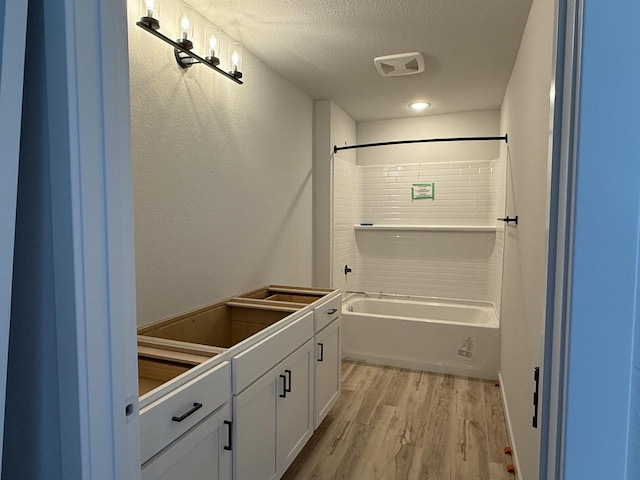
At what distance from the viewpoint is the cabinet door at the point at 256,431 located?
5.10 ft

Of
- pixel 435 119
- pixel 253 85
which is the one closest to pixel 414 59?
pixel 253 85

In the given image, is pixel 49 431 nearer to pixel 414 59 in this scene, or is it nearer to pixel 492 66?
pixel 414 59

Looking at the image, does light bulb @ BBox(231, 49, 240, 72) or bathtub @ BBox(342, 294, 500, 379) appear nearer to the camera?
light bulb @ BBox(231, 49, 240, 72)

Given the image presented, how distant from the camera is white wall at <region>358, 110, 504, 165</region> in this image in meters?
4.07

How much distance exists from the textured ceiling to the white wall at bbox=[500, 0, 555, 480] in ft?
0.81

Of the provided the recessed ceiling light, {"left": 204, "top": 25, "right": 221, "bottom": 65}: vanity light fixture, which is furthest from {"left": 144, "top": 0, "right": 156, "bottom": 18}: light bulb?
the recessed ceiling light

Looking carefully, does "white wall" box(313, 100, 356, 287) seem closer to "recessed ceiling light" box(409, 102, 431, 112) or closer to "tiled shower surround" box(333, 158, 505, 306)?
"tiled shower surround" box(333, 158, 505, 306)

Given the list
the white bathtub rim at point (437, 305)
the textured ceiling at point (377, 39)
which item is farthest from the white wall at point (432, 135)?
the white bathtub rim at point (437, 305)

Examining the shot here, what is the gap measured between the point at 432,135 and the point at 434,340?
2.21 m

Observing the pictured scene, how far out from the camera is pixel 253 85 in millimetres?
2650

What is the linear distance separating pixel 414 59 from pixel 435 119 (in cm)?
174

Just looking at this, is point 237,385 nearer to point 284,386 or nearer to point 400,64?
point 284,386

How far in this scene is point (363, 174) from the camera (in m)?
4.57

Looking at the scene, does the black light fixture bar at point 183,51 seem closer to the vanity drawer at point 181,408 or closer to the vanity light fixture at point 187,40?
the vanity light fixture at point 187,40
